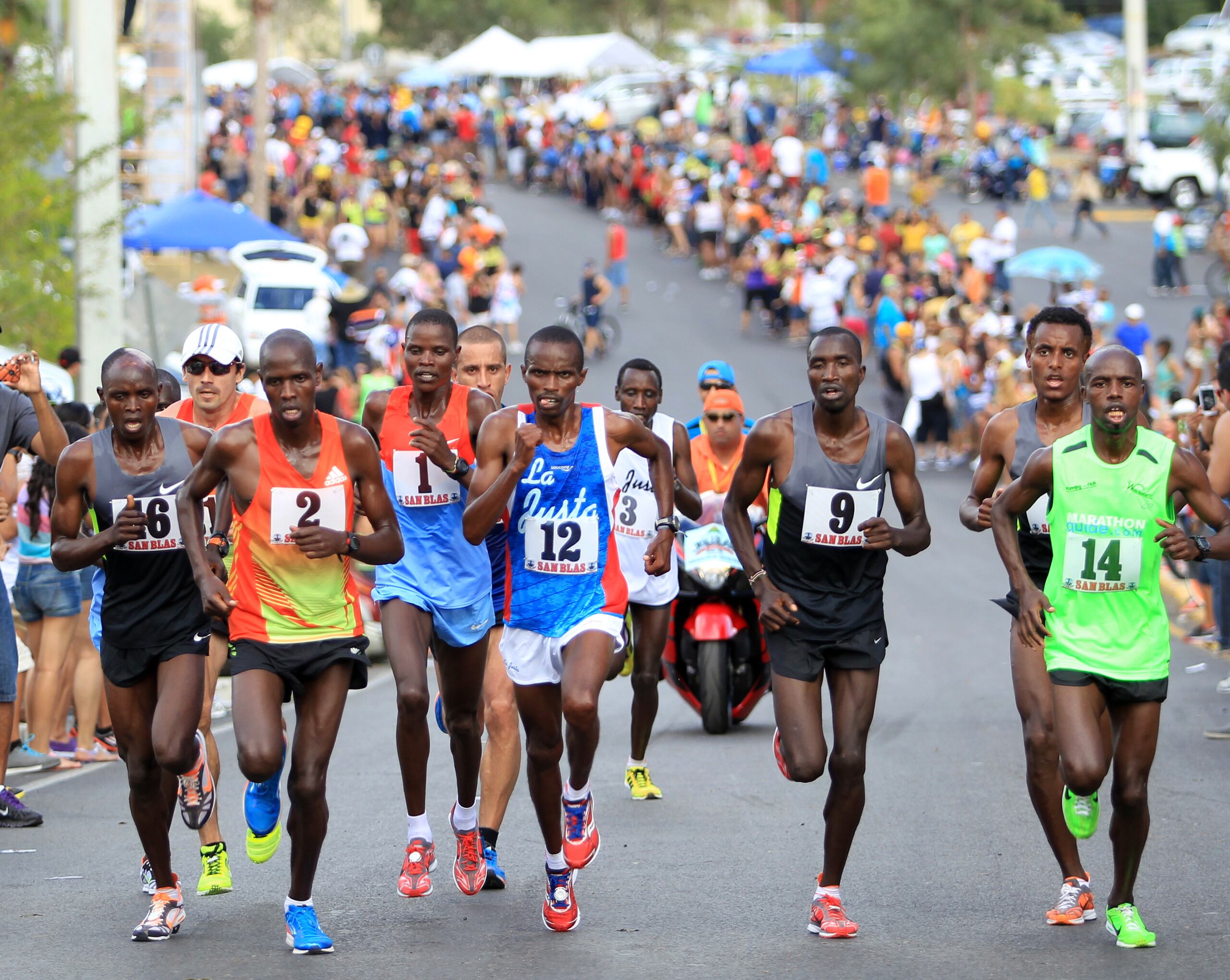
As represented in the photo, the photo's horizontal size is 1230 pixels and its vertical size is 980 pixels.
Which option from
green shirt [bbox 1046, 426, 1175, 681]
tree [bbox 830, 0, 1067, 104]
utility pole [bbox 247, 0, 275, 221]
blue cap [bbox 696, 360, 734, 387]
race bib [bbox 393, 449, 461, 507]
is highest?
tree [bbox 830, 0, 1067, 104]

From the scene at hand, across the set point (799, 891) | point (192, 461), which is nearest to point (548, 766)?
point (799, 891)

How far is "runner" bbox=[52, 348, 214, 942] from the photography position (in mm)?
6715

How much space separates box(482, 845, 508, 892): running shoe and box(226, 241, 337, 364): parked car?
814 inches

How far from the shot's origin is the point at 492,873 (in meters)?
7.37

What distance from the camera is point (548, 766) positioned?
6.72 meters

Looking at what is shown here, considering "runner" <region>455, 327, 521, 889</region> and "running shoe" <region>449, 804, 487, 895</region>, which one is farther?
"runner" <region>455, 327, 521, 889</region>

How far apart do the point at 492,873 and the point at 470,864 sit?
0.18 m

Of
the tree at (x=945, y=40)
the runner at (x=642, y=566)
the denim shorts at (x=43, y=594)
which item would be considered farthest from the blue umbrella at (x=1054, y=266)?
the tree at (x=945, y=40)

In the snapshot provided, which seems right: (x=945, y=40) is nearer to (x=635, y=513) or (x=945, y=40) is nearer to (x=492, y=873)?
(x=635, y=513)

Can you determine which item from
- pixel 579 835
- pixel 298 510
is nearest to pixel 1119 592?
pixel 579 835

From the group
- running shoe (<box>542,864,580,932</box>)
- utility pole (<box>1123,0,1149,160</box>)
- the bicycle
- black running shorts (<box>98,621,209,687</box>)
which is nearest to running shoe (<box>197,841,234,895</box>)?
black running shorts (<box>98,621,209,687</box>)

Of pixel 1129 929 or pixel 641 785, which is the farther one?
pixel 641 785

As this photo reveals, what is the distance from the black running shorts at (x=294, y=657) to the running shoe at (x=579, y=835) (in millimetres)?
1044

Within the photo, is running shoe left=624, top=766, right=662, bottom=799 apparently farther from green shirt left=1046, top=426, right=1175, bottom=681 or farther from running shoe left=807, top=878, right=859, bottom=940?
green shirt left=1046, top=426, right=1175, bottom=681
